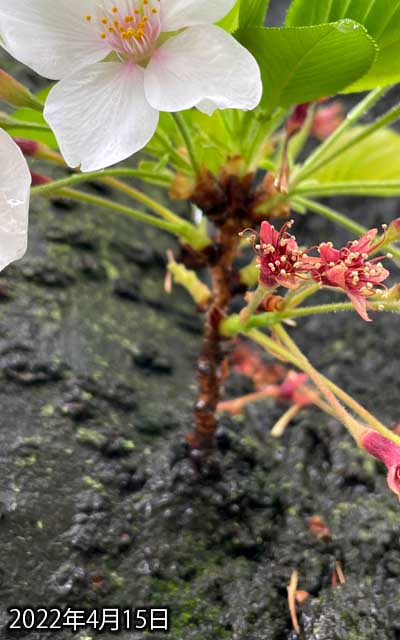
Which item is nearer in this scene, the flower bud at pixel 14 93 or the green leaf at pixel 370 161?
the flower bud at pixel 14 93

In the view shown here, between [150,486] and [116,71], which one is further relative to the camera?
[150,486]

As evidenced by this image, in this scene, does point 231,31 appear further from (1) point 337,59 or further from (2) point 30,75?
(2) point 30,75

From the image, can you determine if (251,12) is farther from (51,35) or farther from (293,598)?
(293,598)

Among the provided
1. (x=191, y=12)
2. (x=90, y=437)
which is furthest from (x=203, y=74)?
(x=90, y=437)

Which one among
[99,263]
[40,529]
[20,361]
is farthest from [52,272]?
[40,529]

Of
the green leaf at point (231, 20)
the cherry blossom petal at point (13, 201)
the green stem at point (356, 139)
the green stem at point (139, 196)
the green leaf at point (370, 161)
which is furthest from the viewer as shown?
the green leaf at point (370, 161)

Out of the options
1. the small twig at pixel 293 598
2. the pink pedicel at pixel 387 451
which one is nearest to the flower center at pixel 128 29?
the pink pedicel at pixel 387 451

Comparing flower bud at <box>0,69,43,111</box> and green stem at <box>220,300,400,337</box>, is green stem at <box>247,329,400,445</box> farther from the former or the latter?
flower bud at <box>0,69,43,111</box>

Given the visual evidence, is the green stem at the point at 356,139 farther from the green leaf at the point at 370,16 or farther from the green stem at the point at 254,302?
the green stem at the point at 254,302
